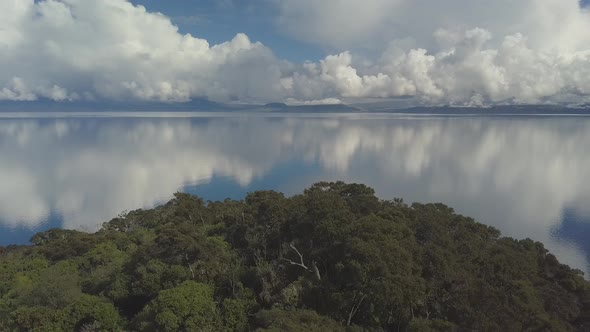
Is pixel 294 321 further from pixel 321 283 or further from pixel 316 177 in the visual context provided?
pixel 316 177

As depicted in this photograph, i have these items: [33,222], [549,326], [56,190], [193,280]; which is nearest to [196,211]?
[193,280]

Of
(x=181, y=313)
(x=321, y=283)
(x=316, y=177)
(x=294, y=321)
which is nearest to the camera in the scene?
(x=294, y=321)

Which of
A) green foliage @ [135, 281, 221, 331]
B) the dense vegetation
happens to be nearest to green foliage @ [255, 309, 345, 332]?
the dense vegetation

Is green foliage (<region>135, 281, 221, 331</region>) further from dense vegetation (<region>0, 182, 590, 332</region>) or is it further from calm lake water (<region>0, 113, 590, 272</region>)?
calm lake water (<region>0, 113, 590, 272</region>)

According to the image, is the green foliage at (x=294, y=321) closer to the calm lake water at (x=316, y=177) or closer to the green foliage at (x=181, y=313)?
the green foliage at (x=181, y=313)

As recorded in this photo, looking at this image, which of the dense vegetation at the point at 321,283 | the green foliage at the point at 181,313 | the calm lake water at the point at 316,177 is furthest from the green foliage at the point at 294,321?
the calm lake water at the point at 316,177

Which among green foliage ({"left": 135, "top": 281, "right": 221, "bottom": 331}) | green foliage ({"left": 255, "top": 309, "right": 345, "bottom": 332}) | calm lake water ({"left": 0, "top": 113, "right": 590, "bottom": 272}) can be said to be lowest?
calm lake water ({"left": 0, "top": 113, "right": 590, "bottom": 272})

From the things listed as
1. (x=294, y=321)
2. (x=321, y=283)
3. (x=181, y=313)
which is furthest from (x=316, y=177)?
(x=294, y=321)

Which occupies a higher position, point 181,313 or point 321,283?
point 321,283

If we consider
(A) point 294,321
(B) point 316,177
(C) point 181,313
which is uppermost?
(A) point 294,321
